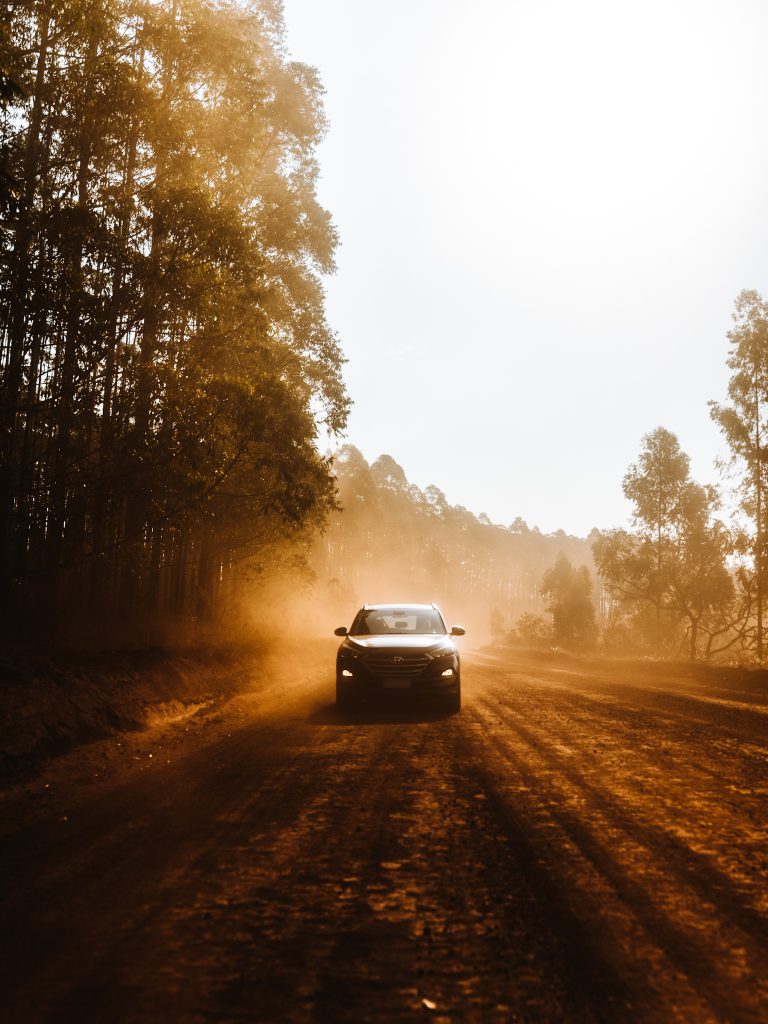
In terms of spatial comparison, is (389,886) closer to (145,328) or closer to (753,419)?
(145,328)

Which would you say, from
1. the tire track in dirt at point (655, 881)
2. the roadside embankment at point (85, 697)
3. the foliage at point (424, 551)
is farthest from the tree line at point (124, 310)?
the foliage at point (424, 551)

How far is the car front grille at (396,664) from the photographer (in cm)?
1009

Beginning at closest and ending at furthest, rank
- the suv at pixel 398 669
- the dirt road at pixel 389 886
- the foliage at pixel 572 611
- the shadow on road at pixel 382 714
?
the dirt road at pixel 389 886 < the shadow on road at pixel 382 714 < the suv at pixel 398 669 < the foliage at pixel 572 611

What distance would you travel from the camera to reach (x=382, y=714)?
34.0 feet

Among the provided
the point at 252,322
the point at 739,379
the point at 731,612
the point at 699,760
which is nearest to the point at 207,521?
the point at 252,322

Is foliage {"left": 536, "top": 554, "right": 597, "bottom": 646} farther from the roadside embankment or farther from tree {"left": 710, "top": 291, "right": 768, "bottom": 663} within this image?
the roadside embankment

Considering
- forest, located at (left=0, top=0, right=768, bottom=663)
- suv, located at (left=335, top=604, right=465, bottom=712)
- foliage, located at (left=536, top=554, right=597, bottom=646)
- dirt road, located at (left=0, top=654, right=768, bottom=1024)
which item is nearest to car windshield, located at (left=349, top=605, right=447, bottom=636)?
suv, located at (left=335, top=604, right=465, bottom=712)

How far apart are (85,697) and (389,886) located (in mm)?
6289

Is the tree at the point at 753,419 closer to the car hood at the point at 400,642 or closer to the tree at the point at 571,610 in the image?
the car hood at the point at 400,642

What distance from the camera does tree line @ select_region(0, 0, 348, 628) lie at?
10305mm

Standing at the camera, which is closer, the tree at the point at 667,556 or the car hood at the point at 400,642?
the car hood at the point at 400,642

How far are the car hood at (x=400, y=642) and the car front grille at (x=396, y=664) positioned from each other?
15cm

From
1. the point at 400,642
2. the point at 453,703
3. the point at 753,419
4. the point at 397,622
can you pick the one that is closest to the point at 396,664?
the point at 400,642

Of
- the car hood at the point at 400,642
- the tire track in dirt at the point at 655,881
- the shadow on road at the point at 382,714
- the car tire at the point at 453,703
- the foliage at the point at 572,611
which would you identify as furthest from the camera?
the foliage at the point at 572,611
